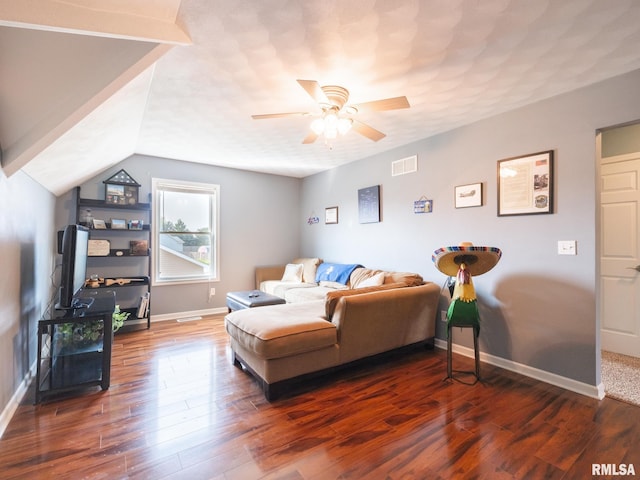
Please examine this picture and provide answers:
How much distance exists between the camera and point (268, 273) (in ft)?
17.5

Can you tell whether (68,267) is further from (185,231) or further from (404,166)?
(404,166)

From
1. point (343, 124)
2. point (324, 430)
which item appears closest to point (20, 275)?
point (324, 430)

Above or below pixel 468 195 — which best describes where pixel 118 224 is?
below

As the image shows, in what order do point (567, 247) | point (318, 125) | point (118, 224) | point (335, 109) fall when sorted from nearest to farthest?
point (318, 125) < point (335, 109) < point (567, 247) < point (118, 224)

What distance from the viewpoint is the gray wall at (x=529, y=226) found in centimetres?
234

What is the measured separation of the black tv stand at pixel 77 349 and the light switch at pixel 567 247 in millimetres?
3705

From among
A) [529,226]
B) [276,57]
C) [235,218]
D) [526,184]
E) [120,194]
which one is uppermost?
[276,57]

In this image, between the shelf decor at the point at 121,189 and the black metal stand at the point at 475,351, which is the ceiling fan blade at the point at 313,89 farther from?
the shelf decor at the point at 121,189

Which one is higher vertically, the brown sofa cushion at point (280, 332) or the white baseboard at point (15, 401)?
the brown sofa cushion at point (280, 332)

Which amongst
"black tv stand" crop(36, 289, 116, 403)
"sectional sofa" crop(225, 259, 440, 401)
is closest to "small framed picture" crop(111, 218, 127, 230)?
"black tv stand" crop(36, 289, 116, 403)

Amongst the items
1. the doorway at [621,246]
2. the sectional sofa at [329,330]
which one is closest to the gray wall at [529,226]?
the sectional sofa at [329,330]

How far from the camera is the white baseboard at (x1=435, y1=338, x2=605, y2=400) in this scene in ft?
7.60

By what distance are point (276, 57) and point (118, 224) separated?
333cm

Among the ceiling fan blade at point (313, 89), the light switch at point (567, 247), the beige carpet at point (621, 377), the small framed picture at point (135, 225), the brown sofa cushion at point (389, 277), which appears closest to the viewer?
the ceiling fan blade at point (313, 89)
